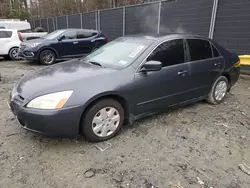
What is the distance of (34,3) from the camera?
31.3 meters

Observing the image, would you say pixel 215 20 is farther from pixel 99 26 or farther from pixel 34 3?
pixel 34 3

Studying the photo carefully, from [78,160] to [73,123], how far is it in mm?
451

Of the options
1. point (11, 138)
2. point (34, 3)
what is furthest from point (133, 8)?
point (34, 3)

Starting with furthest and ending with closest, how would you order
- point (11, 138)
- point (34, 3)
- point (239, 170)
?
1. point (34, 3)
2. point (11, 138)
3. point (239, 170)

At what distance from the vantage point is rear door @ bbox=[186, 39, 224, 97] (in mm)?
4008

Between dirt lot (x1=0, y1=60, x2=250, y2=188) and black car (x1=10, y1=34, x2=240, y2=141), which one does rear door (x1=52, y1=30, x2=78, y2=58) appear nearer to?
black car (x1=10, y1=34, x2=240, y2=141)

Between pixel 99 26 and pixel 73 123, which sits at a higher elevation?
pixel 99 26

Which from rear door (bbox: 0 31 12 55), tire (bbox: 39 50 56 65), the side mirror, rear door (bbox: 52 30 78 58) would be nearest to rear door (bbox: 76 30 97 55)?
rear door (bbox: 52 30 78 58)

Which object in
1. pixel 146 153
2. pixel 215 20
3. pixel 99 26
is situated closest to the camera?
pixel 146 153

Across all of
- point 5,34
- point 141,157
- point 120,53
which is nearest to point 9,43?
point 5,34

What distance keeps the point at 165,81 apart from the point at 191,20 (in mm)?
5391

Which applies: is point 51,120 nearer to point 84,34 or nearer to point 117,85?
point 117,85

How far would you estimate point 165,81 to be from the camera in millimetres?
3598

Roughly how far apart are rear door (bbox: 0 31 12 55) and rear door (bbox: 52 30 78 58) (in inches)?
106
